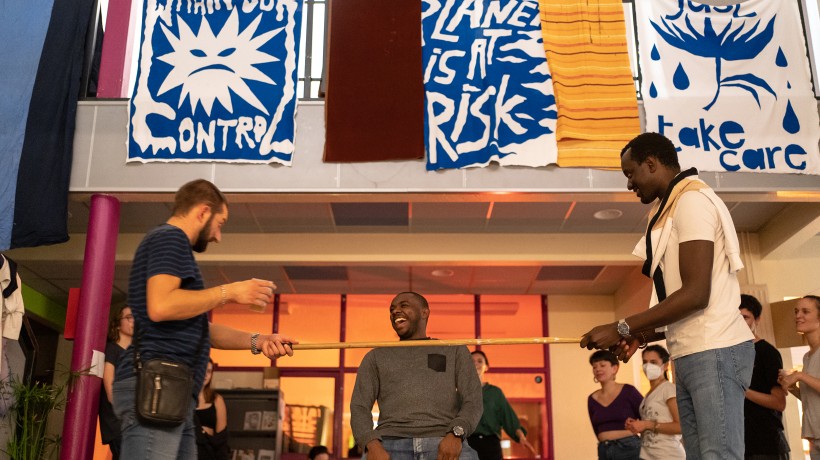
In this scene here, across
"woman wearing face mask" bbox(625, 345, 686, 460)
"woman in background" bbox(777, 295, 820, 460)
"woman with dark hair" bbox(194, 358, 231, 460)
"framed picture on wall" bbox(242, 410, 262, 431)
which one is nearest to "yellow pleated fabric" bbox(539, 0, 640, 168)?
"woman wearing face mask" bbox(625, 345, 686, 460)

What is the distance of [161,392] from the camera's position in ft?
7.84

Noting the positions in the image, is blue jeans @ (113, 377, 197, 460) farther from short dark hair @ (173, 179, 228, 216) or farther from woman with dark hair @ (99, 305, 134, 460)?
woman with dark hair @ (99, 305, 134, 460)

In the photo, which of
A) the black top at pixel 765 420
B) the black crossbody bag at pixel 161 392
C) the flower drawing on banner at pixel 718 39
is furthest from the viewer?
the flower drawing on banner at pixel 718 39

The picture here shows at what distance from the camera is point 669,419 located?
5.05 m

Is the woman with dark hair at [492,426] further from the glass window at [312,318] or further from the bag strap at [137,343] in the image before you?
the glass window at [312,318]

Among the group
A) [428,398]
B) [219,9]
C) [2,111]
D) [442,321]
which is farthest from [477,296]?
[428,398]

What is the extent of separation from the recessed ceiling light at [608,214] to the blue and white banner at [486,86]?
167 centimetres

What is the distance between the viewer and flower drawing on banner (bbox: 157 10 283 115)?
7051 millimetres

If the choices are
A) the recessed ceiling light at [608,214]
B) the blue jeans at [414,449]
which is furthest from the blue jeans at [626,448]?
the recessed ceiling light at [608,214]

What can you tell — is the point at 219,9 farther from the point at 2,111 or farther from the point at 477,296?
the point at 477,296

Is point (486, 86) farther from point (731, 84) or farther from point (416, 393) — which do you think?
point (416, 393)

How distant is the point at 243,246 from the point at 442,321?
132 inches

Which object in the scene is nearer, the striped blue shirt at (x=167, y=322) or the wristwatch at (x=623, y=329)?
the striped blue shirt at (x=167, y=322)

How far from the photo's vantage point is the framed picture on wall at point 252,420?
8859 mm
